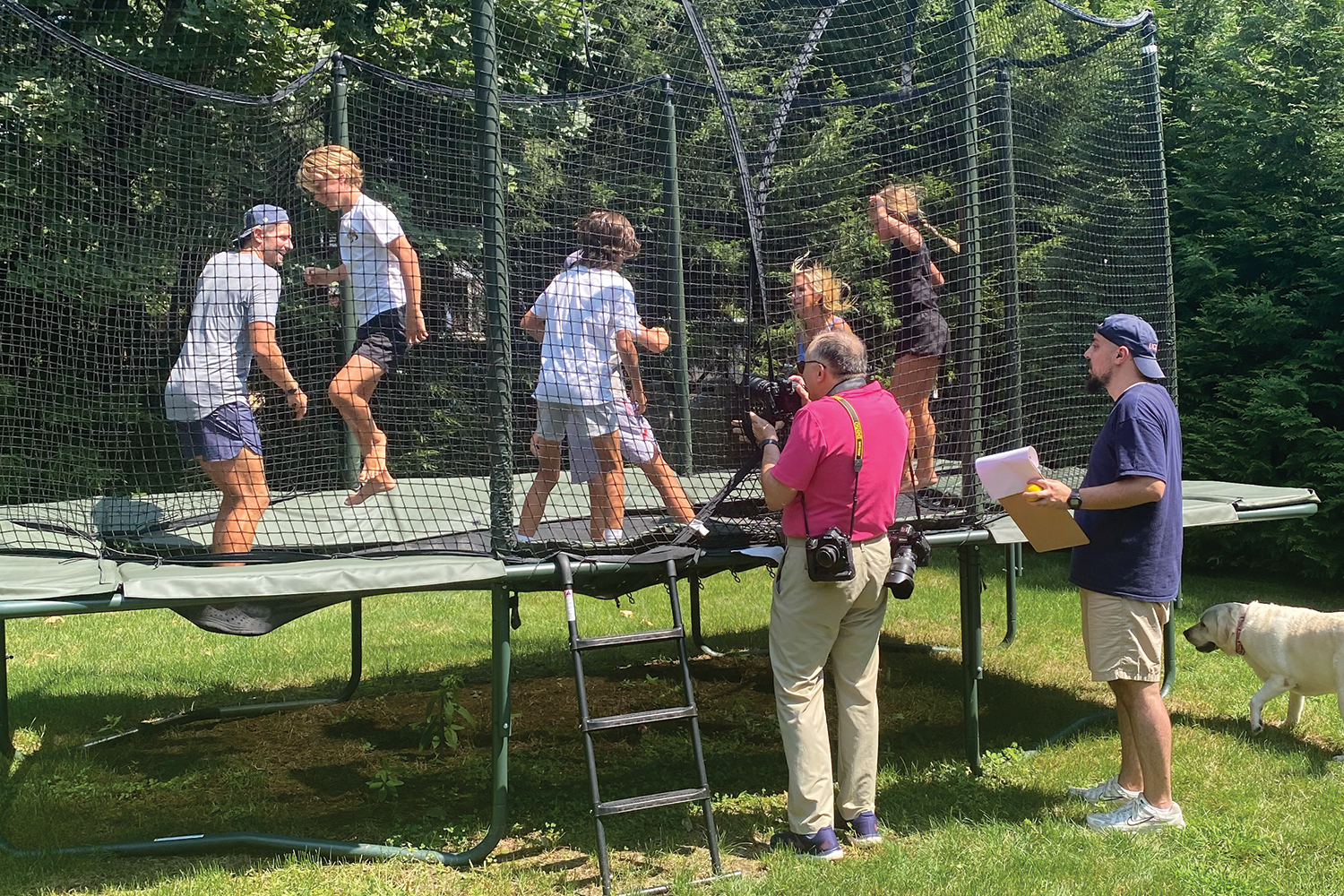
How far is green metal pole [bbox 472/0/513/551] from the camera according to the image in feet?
13.4

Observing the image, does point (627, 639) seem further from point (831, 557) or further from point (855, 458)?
point (855, 458)

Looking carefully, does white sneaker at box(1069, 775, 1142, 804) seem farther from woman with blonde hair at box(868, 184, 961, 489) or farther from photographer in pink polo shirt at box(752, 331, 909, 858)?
woman with blonde hair at box(868, 184, 961, 489)

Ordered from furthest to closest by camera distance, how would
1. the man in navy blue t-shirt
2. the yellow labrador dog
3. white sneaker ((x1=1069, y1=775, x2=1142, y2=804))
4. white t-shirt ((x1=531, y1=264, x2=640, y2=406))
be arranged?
the yellow labrador dog → white t-shirt ((x1=531, y1=264, x2=640, y2=406)) → white sneaker ((x1=1069, y1=775, x2=1142, y2=804)) → the man in navy blue t-shirt

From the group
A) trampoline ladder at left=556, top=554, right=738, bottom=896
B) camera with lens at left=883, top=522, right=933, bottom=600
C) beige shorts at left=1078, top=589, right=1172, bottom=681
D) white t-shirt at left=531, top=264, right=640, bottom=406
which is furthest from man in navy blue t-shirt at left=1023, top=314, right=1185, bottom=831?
white t-shirt at left=531, top=264, right=640, bottom=406

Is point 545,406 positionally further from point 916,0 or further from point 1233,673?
point 1233,673

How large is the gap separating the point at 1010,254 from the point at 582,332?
75.3 inches

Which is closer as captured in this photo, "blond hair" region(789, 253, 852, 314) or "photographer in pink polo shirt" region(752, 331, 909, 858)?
"photographer in pink polo shirt" region(752, 331, 909, 858)

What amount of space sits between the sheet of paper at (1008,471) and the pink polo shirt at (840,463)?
0.37 metres

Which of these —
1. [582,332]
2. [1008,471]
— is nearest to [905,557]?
[1008,471]

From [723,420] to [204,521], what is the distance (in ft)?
8.24

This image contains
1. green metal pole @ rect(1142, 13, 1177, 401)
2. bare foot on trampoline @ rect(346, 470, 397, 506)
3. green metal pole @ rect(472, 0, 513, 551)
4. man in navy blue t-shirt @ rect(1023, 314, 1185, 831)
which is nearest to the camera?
man in navy blue t-shirt @ rect(1023, 314, 1185, 831)

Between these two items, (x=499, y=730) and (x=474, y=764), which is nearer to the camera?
(x=499, y=730)

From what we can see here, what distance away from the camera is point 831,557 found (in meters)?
3.78

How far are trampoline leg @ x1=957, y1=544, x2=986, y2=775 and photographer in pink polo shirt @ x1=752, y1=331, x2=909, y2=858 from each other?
102 cm
